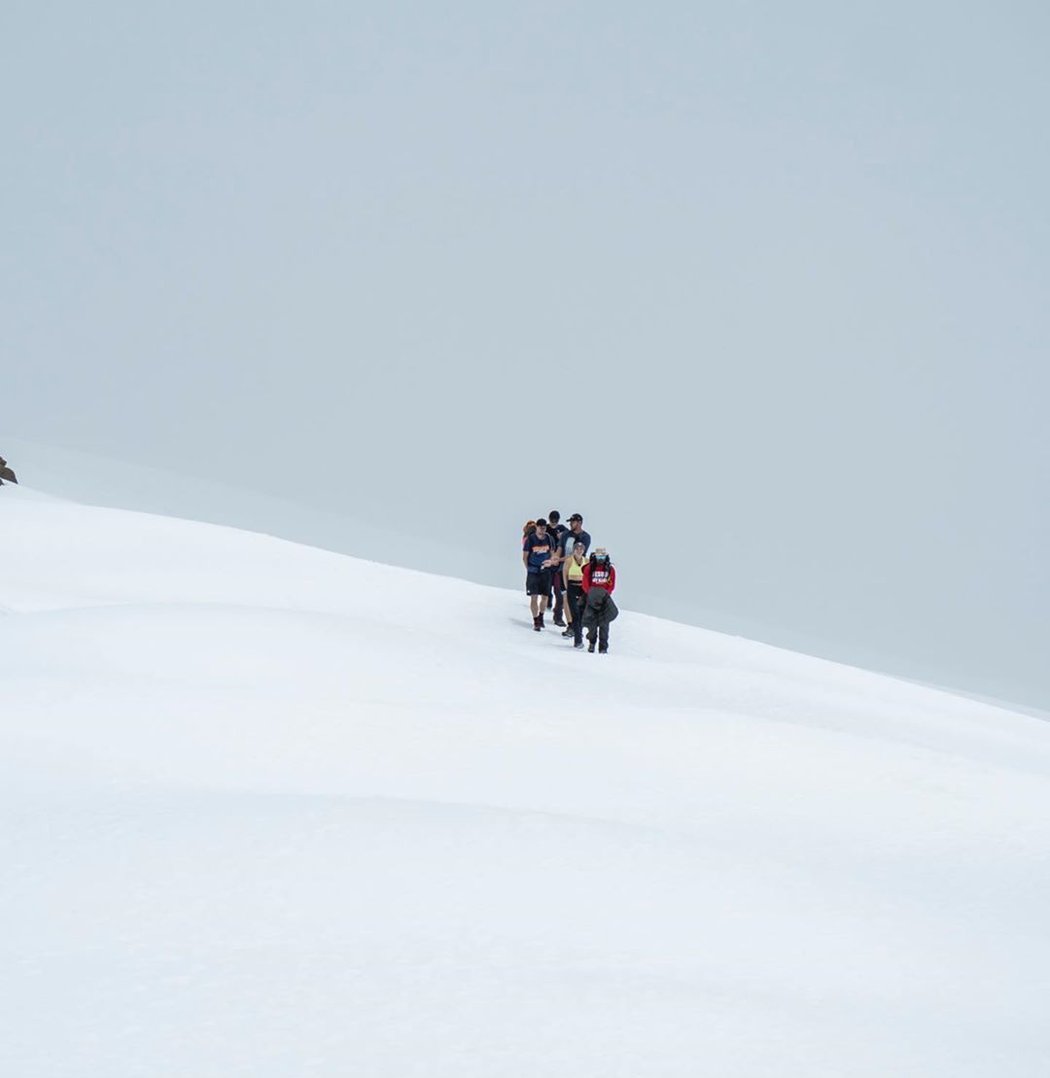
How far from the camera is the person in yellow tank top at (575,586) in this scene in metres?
16.7

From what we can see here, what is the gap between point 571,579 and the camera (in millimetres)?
16703

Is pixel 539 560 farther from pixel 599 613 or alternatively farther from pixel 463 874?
pixel 463 874

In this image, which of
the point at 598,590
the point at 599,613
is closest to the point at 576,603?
the point at 599,613

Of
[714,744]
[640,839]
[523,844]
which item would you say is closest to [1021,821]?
[714,744]

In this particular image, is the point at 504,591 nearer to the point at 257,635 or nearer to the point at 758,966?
the point at 257,635

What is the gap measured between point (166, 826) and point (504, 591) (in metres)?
15.5

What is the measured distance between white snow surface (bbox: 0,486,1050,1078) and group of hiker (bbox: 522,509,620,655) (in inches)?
144

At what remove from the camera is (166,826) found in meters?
6.82

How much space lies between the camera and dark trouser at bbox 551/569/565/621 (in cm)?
1834

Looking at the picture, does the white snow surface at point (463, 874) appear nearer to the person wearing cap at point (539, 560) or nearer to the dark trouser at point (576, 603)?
the dark trouser at point (576, 603)

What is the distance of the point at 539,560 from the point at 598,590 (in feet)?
6.26

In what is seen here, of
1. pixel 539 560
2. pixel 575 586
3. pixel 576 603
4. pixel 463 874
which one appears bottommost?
pixel 463 874

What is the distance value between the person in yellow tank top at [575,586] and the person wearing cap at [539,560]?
794mm

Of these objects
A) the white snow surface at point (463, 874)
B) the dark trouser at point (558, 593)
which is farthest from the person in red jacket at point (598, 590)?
the white snow surface at point (463, 874)
